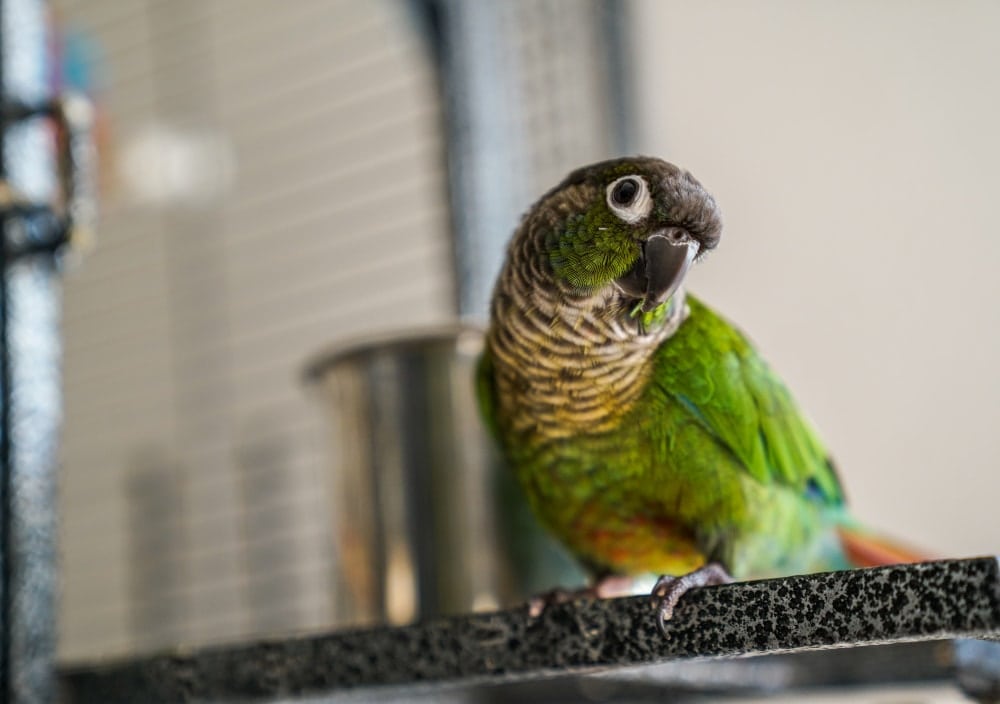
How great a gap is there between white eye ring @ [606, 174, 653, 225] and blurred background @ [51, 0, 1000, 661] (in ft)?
0.20

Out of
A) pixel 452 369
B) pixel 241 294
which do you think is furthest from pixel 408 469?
pixel 241 294

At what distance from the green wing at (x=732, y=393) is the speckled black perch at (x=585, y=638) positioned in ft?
0.64

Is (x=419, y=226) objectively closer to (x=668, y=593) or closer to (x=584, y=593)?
(x=584, y=593)

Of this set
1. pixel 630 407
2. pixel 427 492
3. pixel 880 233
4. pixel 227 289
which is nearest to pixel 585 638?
pixel 630 407

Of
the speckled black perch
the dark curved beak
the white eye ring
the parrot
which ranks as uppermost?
the white eye ring

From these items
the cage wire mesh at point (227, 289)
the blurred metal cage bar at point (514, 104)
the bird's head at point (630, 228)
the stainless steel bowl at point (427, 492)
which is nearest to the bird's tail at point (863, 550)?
the stainless steel bowl at point (427, 492)

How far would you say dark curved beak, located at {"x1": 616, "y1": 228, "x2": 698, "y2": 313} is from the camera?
67 centimetres

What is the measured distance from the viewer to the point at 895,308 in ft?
5.22

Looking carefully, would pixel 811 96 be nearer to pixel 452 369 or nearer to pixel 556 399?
pixel 452 369

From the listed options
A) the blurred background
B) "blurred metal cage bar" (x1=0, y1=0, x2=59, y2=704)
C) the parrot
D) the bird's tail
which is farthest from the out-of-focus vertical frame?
the bird's tail

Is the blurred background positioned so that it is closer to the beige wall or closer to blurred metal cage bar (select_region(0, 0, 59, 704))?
the beige wall

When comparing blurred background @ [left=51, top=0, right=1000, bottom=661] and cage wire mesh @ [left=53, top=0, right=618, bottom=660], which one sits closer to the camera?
blurred background @ [left=51, top=0, right=1000, bottom=661]

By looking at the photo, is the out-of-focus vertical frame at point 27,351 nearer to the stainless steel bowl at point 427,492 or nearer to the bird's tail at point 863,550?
the stainless steel bowl at point 427,492

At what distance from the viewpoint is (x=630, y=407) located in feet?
2.62
